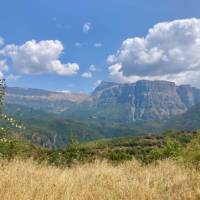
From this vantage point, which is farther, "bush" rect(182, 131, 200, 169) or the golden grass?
"bush" rect(182, 131, 200, 169)

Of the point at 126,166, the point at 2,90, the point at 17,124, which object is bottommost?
the point at 126,166

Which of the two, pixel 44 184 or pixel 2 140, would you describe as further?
pixel 2 140

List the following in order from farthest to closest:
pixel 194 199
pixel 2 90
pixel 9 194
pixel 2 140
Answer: pixel 2 90, pixel 2 140, pixel 194 199, pixel 9 194

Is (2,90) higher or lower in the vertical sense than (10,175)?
higher

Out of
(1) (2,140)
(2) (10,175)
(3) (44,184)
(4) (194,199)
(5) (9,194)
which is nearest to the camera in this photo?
(5) (9,194)

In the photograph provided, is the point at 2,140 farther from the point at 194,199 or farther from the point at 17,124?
the point at 194,199

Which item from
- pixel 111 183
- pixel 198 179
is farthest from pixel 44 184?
pixel 198 179

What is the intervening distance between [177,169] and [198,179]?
276 cm

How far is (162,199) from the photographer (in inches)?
337

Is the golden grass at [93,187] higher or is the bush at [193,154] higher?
the bush at [193,154]

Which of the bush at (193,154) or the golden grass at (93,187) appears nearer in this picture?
the golden grass at (93,187)

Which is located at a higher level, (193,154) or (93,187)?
(193,154)

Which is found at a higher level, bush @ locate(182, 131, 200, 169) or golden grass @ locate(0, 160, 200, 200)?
bush @ locate(182, 131, 200, 169)

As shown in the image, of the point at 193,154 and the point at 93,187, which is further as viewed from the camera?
the point at 193,154
